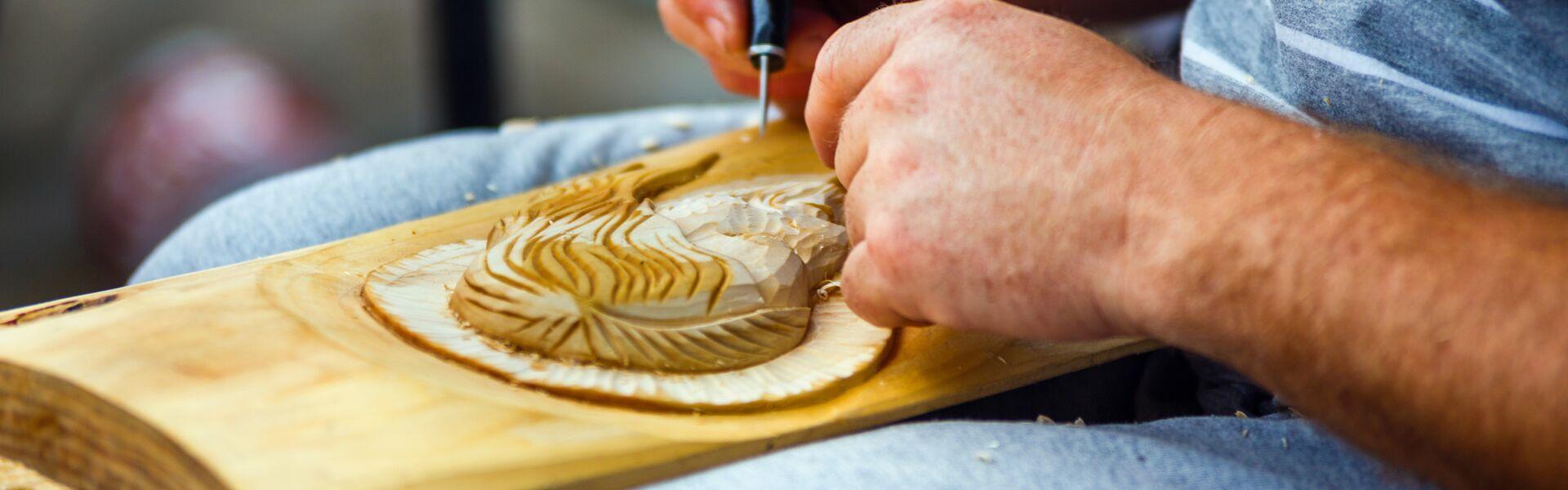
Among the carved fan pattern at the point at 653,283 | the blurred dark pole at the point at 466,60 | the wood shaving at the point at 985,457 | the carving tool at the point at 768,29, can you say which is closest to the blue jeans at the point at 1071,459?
the wood shaving at the point at 985,457

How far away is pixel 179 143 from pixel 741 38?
195cm

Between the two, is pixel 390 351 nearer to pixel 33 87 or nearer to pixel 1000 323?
pixel 1000 323

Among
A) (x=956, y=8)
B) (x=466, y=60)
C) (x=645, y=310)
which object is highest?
(x=956, y=8)

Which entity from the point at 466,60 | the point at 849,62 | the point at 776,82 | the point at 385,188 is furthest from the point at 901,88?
the point at 466,60

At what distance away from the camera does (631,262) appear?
0.89m

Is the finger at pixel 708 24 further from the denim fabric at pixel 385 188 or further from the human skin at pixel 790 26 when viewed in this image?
the denim fabric at pixel 385 188

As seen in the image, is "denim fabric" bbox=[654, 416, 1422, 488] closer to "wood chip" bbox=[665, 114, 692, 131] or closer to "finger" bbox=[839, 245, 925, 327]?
"finger" bbox=[839, 245, 925, 327]

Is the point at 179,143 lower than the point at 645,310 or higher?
lower

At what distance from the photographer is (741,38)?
4.10 ft

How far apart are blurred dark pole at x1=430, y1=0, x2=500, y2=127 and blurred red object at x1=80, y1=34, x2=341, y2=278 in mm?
392

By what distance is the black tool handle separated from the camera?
47.1 inches

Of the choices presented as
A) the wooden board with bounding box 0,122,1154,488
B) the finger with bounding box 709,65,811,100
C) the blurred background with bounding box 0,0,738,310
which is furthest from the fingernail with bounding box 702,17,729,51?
the blurred background with bounding box 0,0,738,310

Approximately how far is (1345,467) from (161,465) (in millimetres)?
765

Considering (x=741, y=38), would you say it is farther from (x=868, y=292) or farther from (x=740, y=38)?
(x=868, y=292)
